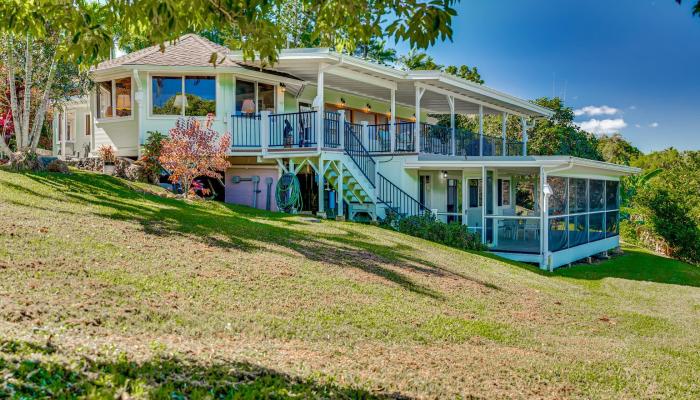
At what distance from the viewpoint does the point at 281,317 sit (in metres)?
7.43

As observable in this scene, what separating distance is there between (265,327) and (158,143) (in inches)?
493

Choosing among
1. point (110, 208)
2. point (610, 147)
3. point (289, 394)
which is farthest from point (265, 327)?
point (610, 147)

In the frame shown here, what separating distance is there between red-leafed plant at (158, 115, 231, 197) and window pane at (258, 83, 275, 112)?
370 cm

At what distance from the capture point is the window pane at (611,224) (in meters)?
22.7

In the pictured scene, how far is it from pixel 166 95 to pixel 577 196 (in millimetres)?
14151

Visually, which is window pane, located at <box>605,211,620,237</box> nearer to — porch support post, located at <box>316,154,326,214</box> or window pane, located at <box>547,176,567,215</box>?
window pane, located at <box>547,176,567,215</box>

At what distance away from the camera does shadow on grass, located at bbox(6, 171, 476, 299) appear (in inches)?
432

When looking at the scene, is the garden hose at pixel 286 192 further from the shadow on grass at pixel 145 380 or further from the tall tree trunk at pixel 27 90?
the shadow on grass at pixel 145 380

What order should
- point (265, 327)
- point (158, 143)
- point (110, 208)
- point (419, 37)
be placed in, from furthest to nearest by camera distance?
1. point (158, 143)
2. point (110, 208)
3. point (265, 327)
4. point (419, 37)

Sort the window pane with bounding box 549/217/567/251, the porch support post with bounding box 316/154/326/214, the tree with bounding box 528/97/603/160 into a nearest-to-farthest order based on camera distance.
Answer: the porch support post with bounding box 316/154/326/214
the window pane with bounding box 549/217/567/251
the tree with bounding box 528/97/603/160

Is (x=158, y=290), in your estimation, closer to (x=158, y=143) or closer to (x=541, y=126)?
(x=158, y=143)

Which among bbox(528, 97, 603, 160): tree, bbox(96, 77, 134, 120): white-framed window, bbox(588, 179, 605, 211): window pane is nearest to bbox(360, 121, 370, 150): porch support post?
bbox(96, 77, 134, 120): white-framed window

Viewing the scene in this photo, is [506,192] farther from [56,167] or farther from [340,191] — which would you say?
[56,167]

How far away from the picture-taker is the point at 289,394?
492 cm
